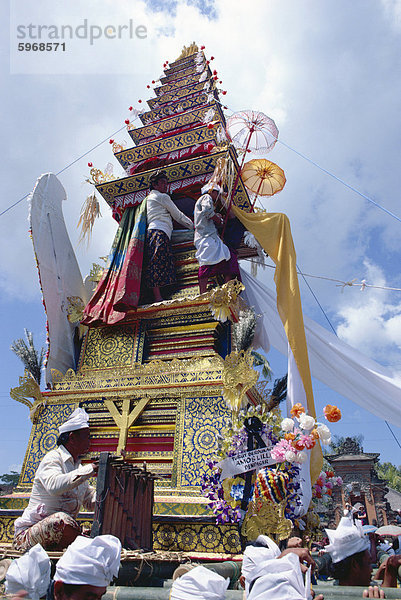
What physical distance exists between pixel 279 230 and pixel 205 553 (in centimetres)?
502

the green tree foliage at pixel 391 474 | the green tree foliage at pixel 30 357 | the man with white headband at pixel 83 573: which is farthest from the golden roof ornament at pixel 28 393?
the green tree foliage at pixel 391 474

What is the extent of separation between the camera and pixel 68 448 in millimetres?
4367

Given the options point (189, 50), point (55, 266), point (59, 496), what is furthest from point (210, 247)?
point (189, 50)

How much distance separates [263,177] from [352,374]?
451 centimetres

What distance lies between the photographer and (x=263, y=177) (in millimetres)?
9328

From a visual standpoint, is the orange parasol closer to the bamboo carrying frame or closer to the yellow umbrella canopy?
the yellow umbrella canopy

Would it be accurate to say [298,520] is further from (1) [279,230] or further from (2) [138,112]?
(2) [138,112]

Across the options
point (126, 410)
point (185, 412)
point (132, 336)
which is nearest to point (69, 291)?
point (132, 336)

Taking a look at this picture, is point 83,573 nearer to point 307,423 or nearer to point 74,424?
point 74,424

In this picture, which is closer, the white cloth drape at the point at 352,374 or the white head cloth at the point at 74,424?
the white head cloth at the point at 74,424

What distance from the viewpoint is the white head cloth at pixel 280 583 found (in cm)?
211

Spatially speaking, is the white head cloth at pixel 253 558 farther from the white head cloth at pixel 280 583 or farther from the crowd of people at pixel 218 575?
the white head cloth at pixel 280 583

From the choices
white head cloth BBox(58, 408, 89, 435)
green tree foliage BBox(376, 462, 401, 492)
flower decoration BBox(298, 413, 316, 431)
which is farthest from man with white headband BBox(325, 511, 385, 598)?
green tree foliage BBox(376, 462, 401, 492)

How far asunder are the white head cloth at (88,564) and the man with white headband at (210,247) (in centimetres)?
565
